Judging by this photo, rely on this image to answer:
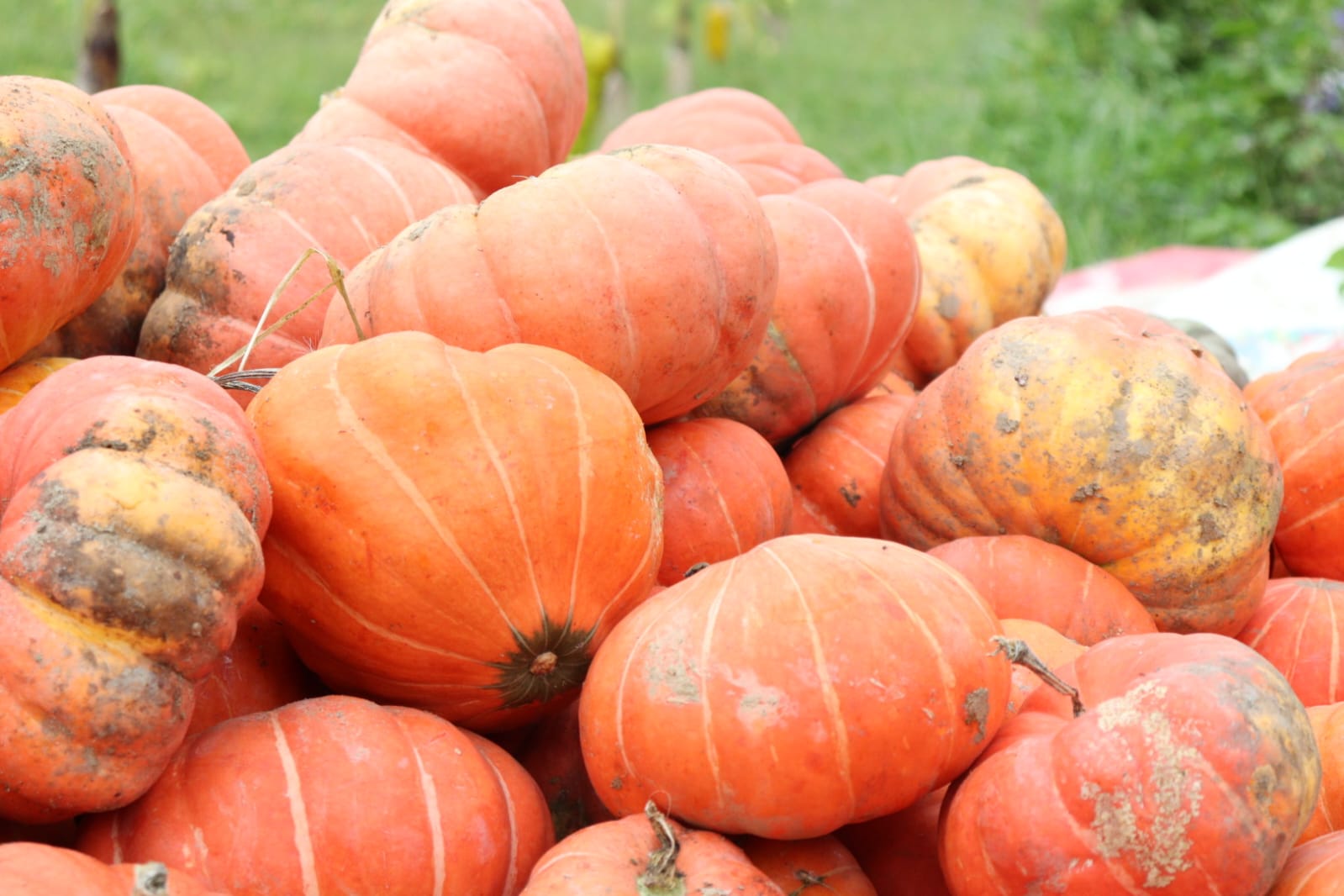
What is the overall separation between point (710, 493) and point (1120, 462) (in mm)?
728

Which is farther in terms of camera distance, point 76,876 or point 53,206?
point 53,206


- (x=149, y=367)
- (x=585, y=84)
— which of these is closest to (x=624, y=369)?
(x=149, y=367)

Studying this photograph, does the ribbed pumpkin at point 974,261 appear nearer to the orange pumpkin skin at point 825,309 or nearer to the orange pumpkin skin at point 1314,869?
the orange pumpkin skin at point 825,309

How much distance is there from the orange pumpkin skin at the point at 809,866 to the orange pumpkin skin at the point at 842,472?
1.10m

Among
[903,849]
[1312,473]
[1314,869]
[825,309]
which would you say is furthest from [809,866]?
[1312,473]

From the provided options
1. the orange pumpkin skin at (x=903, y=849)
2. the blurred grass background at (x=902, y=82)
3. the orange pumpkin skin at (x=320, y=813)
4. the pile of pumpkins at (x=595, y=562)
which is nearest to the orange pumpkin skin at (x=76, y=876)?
the pile of pumpkins at (x=595, y=562)

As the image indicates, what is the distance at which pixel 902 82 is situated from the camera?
1306cm

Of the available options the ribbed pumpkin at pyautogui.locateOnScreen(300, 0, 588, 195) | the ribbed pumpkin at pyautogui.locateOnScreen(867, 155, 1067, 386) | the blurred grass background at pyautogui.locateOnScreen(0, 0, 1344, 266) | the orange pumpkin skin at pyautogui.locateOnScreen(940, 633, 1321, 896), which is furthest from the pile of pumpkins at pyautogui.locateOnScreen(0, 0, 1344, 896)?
the blurred grass background at pyautogui.locateOnScreen(0, 0, 1344, 266)

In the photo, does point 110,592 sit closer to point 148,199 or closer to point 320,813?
point 320,813

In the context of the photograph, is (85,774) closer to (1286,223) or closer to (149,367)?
(149,367)

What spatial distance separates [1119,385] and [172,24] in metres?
11.7

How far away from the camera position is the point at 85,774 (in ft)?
5.27

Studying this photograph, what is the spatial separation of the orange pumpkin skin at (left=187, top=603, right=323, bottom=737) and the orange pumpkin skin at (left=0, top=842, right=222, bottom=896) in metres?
0.40

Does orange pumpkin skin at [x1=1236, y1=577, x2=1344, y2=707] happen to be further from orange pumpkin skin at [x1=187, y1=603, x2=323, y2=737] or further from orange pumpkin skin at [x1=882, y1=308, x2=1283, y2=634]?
orange pumpkin skin at [x1=187, y1=603, x2=323, y2=737]
